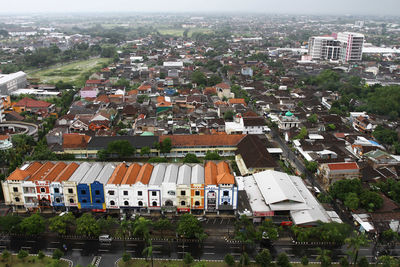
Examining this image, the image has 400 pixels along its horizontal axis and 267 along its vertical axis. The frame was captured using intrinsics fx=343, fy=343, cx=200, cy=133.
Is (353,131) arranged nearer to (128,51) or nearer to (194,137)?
(194,137)

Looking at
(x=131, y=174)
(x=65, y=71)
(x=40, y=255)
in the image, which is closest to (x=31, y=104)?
(x=131, y=174)

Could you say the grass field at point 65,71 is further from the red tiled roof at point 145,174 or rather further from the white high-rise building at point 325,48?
the white high-rise building at point 325,48

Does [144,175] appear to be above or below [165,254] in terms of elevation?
above

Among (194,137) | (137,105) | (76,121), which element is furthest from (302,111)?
(76,121)

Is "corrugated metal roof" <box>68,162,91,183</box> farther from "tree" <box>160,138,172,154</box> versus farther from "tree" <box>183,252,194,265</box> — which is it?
"tree" <box>183,252,194,265</box>

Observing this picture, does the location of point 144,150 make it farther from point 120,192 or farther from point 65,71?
point 65,71
